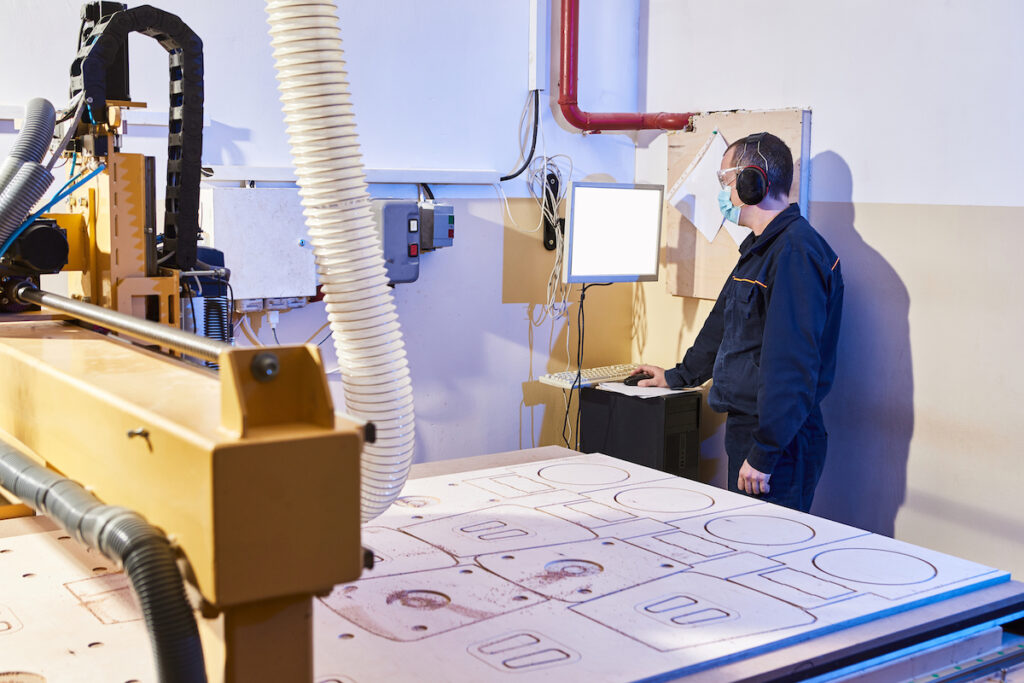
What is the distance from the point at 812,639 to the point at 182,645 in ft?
2.78

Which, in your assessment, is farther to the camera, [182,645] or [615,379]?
[615,379]

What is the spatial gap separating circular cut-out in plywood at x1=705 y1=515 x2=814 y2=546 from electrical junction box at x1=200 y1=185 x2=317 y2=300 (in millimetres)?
2169

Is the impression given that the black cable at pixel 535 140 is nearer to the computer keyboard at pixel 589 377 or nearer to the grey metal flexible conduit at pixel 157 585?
the computer keyboard at pixel 589 377

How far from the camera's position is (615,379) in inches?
164

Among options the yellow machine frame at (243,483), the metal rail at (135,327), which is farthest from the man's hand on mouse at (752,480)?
the yellow machine frame at (243,483)

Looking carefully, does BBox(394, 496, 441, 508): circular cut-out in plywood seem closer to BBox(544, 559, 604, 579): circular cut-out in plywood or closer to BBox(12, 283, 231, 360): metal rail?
BBox(544, 559, 604, 579): circular cut-out in plywood

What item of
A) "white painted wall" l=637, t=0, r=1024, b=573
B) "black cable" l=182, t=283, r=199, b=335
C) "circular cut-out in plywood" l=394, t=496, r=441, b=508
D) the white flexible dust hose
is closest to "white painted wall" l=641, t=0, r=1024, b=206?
"white painted wall" l=637, t=0, r=1024, b=573

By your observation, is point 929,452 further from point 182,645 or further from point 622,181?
point 182,645

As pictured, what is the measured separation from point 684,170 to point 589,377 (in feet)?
3.33

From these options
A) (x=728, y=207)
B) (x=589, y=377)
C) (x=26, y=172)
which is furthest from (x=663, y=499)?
(x=589, y=377)

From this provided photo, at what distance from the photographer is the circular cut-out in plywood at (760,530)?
1660mm

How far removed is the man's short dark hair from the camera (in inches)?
122

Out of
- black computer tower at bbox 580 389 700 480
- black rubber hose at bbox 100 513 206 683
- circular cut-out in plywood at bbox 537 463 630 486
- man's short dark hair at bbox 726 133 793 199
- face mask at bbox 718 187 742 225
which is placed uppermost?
man's short dark hair at bbox 726 133 793 199

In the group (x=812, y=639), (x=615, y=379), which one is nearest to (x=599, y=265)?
(x=615, y=379)
